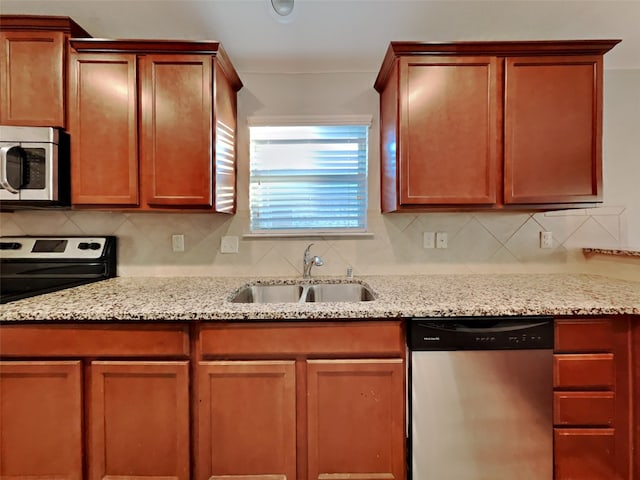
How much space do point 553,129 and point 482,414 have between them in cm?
148

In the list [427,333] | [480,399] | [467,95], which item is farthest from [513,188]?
[480,399]

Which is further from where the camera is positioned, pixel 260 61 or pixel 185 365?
pixel 260 61

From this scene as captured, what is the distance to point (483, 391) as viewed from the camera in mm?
1262

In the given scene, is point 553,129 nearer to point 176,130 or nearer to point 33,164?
point 176,130

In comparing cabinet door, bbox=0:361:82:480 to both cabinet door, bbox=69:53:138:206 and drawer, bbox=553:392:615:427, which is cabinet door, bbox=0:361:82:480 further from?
drawer, bbox=553:392:615:427

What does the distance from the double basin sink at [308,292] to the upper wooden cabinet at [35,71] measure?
1390 mm

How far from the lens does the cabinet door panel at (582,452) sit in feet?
4.19

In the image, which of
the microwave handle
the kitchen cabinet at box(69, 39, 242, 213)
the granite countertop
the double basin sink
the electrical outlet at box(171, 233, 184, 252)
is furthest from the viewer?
the electrical outlet at box(171, 233, 184, 252)

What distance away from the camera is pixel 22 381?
1261mm

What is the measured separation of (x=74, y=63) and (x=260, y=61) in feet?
3.32

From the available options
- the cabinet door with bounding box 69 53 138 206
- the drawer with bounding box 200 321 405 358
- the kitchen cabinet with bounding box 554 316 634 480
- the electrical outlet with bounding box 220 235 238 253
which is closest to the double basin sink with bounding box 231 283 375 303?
the electrical outlet with bounding box 220 235 238 253

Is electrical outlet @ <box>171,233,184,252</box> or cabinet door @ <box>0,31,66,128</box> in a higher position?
cabinet door @ <box>0,31,66,128</box>

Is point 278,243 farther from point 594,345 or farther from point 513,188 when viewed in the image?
point 594,345

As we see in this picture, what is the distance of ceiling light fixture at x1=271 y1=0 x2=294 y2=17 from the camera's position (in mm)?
1510
